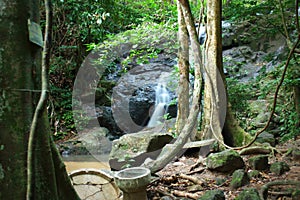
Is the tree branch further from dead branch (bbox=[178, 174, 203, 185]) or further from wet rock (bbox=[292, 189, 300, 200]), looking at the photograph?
dead branch (bbox=[178, 174, 203, 185])

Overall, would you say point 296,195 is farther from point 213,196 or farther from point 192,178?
point 192,178

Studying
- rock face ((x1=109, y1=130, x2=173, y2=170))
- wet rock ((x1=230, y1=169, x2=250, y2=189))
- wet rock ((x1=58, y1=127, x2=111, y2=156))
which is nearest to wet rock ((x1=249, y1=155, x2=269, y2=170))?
wet rock ((x1=230, y1=169, x2=250, y2=189))

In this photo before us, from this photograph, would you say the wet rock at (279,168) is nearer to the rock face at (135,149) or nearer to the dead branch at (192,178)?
the dead branch at (192,178)

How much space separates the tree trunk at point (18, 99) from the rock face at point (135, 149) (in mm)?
2772

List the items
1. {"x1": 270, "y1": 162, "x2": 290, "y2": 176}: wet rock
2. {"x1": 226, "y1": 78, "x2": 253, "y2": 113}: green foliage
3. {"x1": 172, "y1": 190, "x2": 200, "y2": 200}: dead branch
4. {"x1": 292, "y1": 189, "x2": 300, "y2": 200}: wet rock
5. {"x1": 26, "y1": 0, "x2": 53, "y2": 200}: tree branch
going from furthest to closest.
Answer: {"x1": 226, "y1": 78, "x2": 253, "y2": 113}: green foliage
{"x1": 270, "y1": 162, "x2": 290, "y2": 176}: wet rock
{"x1": 172, "y1": 190, "x2": 200, "y2": 200}: dead branch
{"x1": 292, "y1": 189, "x2": 300, "y2": 200}: wet rock
{"x1": 26, "y1": 0, "x2": 53, "y2": 200}: tree branch

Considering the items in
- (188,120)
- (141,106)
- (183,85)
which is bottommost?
(188,120)

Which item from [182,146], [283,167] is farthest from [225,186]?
[182,146]

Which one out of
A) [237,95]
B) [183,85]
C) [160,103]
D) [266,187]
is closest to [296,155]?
[266,187]

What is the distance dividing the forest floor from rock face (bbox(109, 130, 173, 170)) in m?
0.66

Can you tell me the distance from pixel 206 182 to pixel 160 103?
666 cm

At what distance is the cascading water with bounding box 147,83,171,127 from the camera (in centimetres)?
947

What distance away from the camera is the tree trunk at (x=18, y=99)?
5.20ft

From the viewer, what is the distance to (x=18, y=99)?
163cm

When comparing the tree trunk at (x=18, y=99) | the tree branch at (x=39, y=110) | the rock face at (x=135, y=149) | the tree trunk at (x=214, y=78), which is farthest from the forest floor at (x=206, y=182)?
the tree branch at (x=39, y=110)
